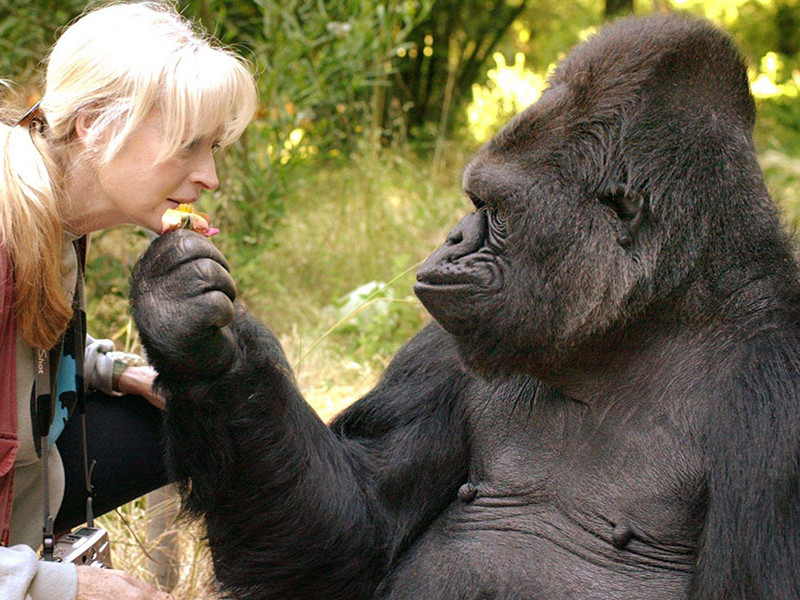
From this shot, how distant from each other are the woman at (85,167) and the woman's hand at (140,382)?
0.37 meters

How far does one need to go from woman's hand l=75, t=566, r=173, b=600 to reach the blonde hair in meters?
0.50

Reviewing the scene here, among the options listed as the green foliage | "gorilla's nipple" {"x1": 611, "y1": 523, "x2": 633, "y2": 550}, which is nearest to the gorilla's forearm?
"gorilla's nipple" {"x1": 611, "y1": 523, "x2": 633, "y2": 550}

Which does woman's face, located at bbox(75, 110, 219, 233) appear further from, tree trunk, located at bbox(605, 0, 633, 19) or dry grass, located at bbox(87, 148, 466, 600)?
tree trunk, located at bbox(605, 0, 633, 19)

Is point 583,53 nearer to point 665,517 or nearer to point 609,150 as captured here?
point 609,150

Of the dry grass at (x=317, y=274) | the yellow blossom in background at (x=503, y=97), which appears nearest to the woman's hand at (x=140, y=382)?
the dry grass at (x=317, y=274)

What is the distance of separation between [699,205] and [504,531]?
2.58ft

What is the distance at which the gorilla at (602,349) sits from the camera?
78.2 inches

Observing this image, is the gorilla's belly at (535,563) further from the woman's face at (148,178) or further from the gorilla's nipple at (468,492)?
the woman's face at (148,178)

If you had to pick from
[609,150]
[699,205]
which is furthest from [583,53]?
[699,205]

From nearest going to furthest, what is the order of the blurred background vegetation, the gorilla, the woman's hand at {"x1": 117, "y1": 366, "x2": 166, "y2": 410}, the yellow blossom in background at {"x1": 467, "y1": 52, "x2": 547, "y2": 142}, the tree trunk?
the gorilla < the woman's hand at {"x1": 117, "y1": 366, "x2": 166, "y2": 410} < the blurred background vegetation < the yellow blossom in background at {"x1": 467, "y1": 52, "x2": 547, "y2": 142} < the tree trunk

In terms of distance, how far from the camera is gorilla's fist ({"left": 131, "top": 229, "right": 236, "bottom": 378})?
6.89 feet

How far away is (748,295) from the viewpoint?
81.1 inches

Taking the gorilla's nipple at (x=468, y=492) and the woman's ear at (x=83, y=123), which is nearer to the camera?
the woman's ear at (x=83, y=123)

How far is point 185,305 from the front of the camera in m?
2.10
